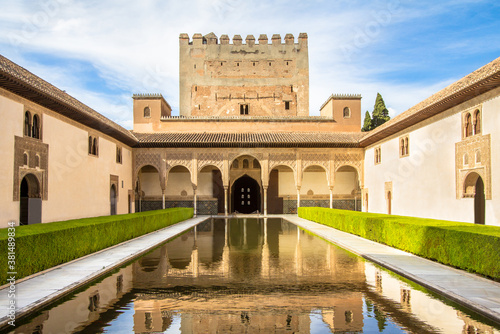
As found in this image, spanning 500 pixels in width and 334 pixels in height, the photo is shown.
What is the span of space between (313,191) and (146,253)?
743 inches

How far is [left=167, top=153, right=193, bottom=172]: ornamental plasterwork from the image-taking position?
82.2 feet

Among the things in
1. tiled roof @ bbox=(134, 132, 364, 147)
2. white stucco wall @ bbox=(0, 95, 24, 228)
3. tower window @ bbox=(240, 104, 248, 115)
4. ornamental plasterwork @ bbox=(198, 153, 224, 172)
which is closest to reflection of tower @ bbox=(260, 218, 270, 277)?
white stucco wall @ bbox=(0, 95, 24, 228)

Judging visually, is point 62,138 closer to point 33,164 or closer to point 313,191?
point 33,164

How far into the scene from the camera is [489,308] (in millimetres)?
4906

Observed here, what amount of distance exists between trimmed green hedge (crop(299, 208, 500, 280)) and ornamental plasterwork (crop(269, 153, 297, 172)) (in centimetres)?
1181

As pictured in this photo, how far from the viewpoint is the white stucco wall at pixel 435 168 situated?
11945 mm

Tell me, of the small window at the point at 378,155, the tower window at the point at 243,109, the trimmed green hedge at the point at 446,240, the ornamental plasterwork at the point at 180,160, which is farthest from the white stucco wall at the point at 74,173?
the tower window at the point at 243,109

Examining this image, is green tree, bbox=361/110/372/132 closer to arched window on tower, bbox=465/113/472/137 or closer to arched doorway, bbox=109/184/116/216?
arched doorway, bbox=109/184/116/216

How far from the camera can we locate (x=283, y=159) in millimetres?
25297

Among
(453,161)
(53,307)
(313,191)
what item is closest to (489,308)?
(53,307)

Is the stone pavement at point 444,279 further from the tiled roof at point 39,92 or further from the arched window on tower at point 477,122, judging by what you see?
the tiled roof at point 39,92

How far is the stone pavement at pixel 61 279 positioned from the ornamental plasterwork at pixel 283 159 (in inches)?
602

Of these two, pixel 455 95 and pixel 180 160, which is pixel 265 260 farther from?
pixel 180 160

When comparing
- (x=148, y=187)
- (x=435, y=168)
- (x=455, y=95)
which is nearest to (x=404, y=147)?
(x=435, y=168)
